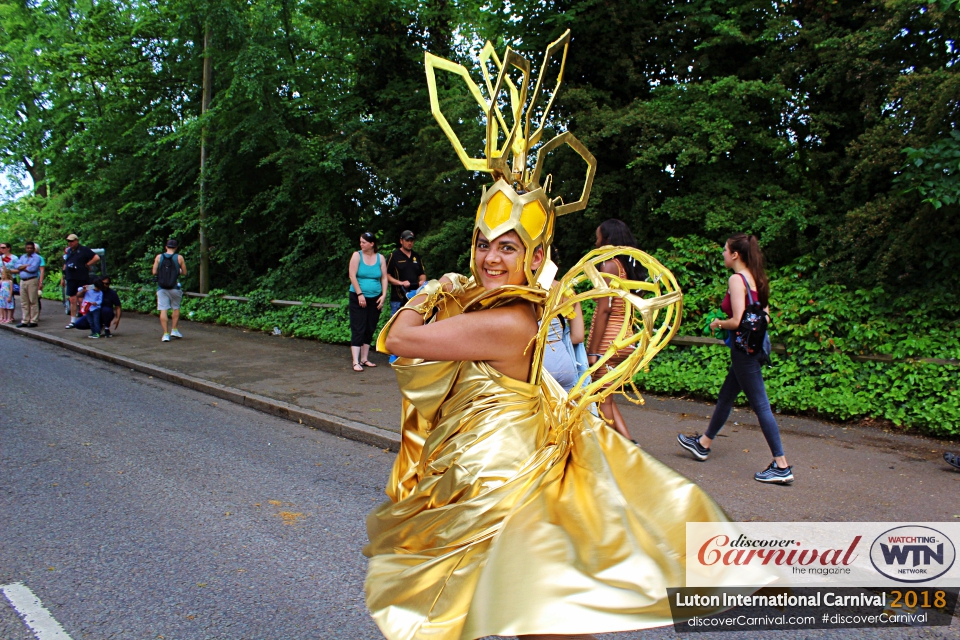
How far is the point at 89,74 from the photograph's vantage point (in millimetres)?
15734

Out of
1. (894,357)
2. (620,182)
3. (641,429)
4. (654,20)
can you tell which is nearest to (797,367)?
(894,357)

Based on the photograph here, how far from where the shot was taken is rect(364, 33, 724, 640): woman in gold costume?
1722 mm

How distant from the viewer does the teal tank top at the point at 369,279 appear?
9695 millimetres

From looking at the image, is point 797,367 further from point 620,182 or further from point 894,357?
point 620,182

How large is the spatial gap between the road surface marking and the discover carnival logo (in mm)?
4009

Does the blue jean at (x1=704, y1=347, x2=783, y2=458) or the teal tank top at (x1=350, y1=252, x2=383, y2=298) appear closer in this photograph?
the blue jean at (x1=704, y1=347, x2=783, y2=458)

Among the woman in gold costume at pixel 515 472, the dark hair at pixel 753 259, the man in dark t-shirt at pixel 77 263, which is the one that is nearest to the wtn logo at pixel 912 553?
the dark hair at pixel 753 259

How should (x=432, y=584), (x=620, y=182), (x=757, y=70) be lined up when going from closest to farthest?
(x=432, y=584) → (x=757, y=70) → (x=620, y=182)

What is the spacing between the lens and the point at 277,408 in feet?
24.3

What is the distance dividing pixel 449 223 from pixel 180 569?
8.00 m

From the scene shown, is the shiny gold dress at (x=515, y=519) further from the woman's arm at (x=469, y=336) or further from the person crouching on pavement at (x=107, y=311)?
the person crouching on pavement at (x=107, y=311)

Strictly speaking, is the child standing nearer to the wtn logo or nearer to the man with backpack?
the man with backpack

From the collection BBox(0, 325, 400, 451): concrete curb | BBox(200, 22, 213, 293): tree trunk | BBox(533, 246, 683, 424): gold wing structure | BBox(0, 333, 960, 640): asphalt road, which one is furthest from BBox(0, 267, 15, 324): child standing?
BBox(533, 246, 683, 424): gold wing structure

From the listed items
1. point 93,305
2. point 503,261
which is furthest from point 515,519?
point 93,305
